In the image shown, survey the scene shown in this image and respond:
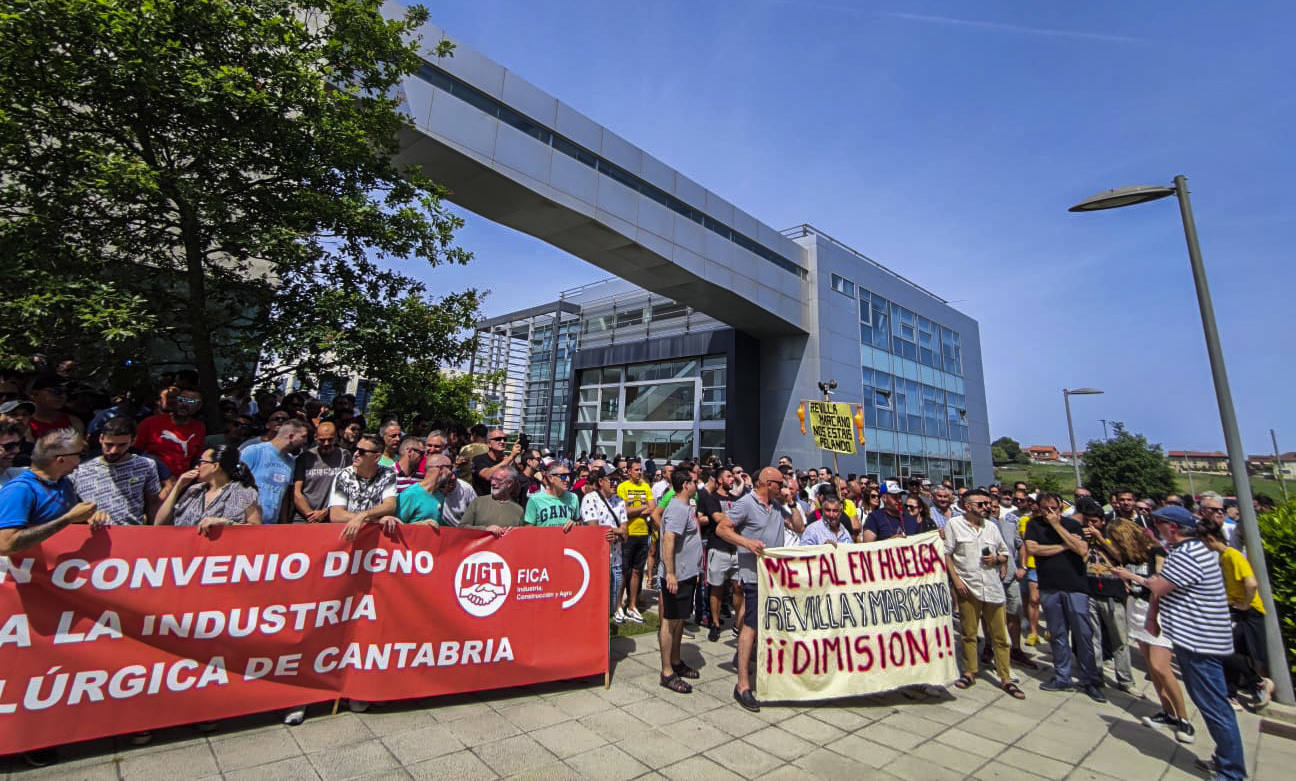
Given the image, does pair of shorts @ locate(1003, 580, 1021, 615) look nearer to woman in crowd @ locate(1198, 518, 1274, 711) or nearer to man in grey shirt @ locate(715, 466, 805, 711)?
woman in crowd @ locate(1198, 518, 1274, 711)

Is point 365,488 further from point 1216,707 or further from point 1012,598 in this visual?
point 1012,598

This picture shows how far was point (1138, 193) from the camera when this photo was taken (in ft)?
21.6

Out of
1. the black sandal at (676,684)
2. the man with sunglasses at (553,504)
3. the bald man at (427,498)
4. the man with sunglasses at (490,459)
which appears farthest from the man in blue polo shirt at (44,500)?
the black sandal at (676,684)

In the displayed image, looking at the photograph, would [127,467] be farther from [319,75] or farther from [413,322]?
[319,75]

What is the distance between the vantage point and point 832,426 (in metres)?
13.3

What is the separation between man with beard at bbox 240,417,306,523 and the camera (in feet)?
15.1

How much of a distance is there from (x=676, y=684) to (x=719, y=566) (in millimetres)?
1519

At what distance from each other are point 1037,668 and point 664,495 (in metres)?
5.10

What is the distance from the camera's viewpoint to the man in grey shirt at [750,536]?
469cm

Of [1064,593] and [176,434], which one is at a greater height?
[176,434]

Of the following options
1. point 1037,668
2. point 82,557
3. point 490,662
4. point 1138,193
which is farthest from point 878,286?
point 82,557

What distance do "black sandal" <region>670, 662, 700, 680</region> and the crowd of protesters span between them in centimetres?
1

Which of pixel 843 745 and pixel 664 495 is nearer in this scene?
pixel 843 745

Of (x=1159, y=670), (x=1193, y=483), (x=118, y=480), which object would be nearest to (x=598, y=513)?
(x=118, y=480)
